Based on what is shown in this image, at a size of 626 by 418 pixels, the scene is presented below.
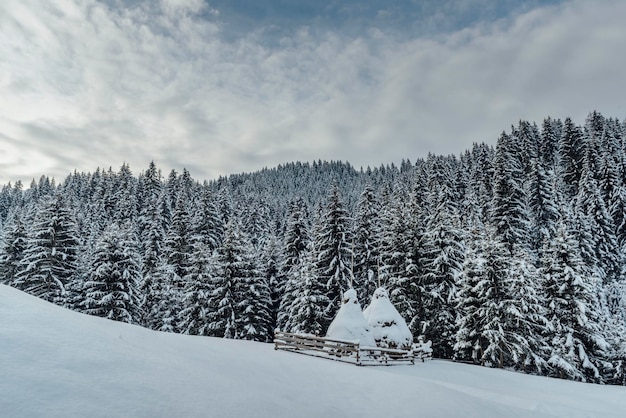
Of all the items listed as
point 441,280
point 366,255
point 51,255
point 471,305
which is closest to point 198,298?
point 51,255

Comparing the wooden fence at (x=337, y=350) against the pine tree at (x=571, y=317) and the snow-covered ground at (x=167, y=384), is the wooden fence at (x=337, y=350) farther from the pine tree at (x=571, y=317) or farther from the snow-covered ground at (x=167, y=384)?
the pine tree at (x=571, y=317)

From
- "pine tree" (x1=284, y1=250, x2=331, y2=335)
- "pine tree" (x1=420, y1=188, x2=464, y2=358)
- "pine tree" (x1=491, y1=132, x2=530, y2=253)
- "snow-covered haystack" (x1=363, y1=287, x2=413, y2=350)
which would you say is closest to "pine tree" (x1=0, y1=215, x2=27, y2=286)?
"pine tree" (x1=284, y1=250, x2=331, y2=335)

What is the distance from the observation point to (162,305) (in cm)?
4378

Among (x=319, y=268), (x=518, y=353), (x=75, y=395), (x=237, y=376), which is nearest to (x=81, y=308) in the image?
(x=319, y=268)

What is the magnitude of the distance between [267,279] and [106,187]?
206 feet

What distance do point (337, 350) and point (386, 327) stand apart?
6606 millimetres

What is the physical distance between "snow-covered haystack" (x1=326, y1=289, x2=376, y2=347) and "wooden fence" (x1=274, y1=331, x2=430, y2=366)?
84 cm

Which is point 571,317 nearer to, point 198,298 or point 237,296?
point 237,296

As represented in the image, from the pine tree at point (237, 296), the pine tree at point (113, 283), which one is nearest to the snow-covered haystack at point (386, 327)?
the pine tree at point (237, 296)

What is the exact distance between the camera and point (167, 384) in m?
8.70

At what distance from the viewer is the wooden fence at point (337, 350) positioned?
22.6 meters

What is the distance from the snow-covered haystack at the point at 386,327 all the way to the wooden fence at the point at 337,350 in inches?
65.7

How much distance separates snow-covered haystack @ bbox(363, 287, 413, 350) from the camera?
2804 centimetres

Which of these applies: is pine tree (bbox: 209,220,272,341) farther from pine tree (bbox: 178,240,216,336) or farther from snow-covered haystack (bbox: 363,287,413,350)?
snow-covered haystack (bbox: 363,287,413,350)
